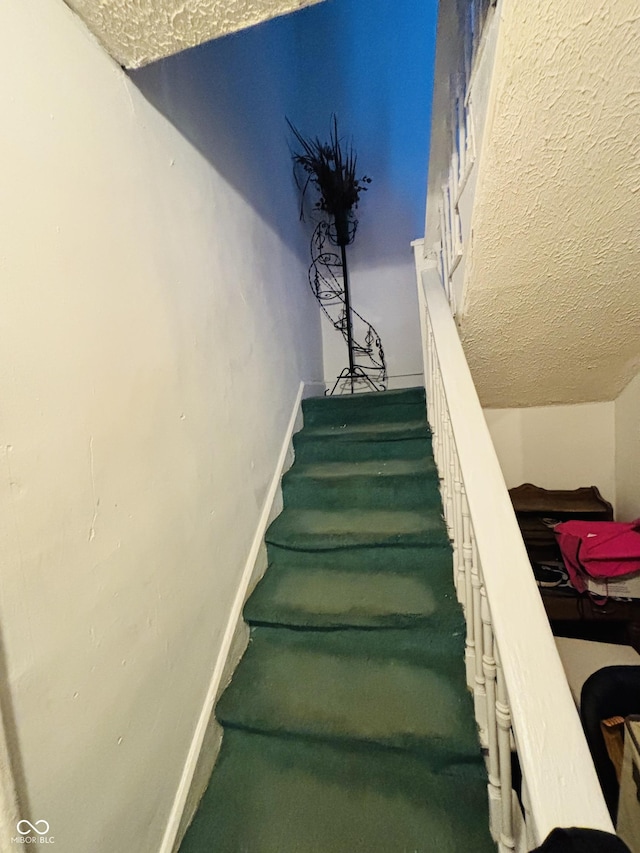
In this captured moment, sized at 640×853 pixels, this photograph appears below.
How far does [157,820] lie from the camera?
1.02 meters

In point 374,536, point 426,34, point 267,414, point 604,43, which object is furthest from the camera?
point 426,34

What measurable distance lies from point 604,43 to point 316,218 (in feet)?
8.80

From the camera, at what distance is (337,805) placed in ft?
3.54

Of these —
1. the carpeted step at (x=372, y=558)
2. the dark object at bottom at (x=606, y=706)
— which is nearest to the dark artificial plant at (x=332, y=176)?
the carpeted step at (x=372, y=558)

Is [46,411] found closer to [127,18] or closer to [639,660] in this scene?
[127,18]

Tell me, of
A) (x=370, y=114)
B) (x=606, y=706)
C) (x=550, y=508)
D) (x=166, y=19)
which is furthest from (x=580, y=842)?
(x=370, y=114)

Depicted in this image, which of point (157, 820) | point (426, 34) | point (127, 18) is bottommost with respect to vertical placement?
point (157, 820)

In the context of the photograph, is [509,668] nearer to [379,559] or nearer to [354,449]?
[379,559]

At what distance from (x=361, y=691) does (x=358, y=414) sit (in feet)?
4.73

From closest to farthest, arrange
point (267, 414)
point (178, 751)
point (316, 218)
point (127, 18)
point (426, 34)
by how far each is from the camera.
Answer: point (127, 18)
point (178, 751)
point (267, 414)
point (426, 34)
point (316, 218)

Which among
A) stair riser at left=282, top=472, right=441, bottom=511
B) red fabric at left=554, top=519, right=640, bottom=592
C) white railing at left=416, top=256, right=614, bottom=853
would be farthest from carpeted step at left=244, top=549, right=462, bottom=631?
red fabric at left=554, top=519, right=640, bottom=592

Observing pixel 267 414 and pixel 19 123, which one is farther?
pixel 267 414

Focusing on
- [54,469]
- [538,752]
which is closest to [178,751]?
[54,469]

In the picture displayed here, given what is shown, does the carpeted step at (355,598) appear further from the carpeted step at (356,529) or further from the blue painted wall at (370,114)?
the blue painted wall at (370,114)
